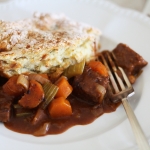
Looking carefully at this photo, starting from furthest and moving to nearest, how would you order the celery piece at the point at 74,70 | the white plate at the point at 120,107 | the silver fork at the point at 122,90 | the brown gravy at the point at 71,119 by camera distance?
1. the celery piece at the point at 74,70
2. the brown gravy at the point at 71,119
3. the white plate at the point at 120,107
4. the silver fork at the point at 122,90

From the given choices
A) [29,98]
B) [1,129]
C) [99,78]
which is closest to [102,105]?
[99,78]

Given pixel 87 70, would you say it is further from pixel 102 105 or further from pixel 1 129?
pixel 1 129

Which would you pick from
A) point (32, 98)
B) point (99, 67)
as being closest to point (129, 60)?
point (99, 67)

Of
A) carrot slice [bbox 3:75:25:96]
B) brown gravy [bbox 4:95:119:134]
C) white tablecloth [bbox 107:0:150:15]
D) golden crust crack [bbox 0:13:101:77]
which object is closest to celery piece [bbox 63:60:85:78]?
golden crust crack [bbox 0:13:101:77]

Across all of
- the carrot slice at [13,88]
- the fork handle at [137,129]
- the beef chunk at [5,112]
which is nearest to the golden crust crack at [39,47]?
the carrot slice at [13,88]

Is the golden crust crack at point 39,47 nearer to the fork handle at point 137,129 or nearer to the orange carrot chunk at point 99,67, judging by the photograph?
the orange carrot chunk at point 99,67

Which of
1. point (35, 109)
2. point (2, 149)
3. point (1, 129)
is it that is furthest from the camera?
point (35, 109)

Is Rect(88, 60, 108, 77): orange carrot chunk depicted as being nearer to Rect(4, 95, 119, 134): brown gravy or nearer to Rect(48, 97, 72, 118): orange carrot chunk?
Rect(4, 95, 119, 134): brown gravy

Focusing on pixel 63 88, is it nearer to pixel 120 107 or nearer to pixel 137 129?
pixel 120 107
